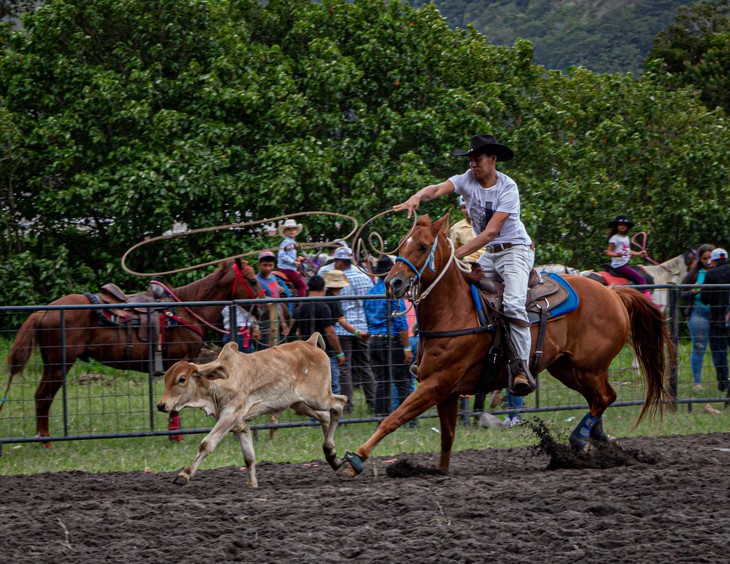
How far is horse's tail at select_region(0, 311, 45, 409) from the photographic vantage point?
37.8 feet

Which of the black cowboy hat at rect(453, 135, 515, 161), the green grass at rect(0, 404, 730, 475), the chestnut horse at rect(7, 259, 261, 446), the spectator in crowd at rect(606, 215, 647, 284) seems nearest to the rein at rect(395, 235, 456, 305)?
the black cowboy hat at rect(453, 135, 515, 161)

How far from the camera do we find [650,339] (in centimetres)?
1041

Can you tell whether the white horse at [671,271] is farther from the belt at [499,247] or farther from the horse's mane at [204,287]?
the belt at [499,247]

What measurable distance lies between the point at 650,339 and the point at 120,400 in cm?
577

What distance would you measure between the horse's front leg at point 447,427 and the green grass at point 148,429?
5.62ft

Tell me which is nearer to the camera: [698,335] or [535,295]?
[535,295]

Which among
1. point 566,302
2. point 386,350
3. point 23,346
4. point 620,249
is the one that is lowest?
point 386,350

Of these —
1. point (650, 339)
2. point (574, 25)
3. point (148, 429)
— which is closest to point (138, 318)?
point (148, 429)

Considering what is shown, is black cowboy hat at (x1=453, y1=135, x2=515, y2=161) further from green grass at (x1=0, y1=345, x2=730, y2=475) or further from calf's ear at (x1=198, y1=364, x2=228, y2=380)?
green grass at (x1=0, y1=345, x2=730, y2=475)

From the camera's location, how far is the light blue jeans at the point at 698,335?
1320 centimetres

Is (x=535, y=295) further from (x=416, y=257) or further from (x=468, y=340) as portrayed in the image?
(x=416, y=257)

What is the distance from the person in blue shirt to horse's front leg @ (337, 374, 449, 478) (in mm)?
3467

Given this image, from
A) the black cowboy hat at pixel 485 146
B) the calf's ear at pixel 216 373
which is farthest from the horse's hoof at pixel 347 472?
the black cowboy hat at pixel 485 146

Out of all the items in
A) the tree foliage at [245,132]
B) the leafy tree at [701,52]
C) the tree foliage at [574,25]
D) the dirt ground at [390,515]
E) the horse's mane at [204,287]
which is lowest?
the dirt ground at [390,515]
